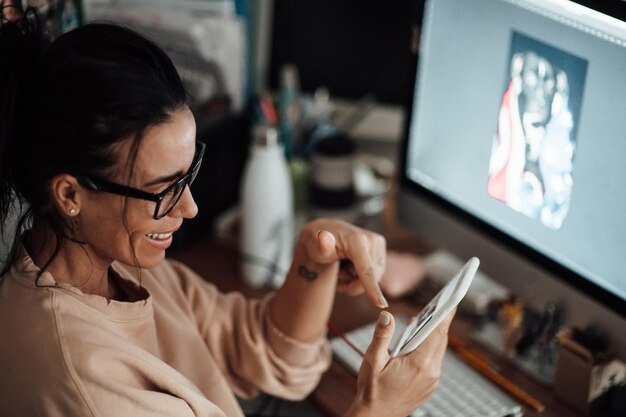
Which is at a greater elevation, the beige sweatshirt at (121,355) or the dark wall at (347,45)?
the dark wall at (347,45)

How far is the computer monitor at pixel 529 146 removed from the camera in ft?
3.23

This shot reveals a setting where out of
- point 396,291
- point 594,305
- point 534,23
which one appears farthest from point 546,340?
point 534,23

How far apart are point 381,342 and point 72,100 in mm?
413

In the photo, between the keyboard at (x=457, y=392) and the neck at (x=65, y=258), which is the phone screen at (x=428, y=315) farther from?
the neck at (x=65, y=258)

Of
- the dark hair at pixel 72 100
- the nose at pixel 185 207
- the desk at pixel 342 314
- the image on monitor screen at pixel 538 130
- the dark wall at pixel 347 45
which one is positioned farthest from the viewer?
the dark wall at pixel 347 45

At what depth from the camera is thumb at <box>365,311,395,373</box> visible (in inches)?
35.3

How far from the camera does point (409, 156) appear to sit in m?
1.30

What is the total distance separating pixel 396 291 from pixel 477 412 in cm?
28

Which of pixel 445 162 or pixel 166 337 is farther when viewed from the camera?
pixel 445 162

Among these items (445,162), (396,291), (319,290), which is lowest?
(396,291)

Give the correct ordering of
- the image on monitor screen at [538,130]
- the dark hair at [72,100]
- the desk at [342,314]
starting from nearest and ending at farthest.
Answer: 1. the dark hair at [72,100]
2. the image on monitor screen at [538,130]
3. the desk at [342,314]

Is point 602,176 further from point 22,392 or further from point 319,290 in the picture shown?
point 22,392

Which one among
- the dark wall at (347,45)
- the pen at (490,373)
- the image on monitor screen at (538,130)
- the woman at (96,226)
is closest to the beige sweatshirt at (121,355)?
the woman at (96,226)

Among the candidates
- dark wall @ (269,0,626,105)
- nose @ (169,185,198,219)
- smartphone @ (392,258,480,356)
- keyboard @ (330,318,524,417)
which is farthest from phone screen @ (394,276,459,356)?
dark wall @ (269,0,626,105)
